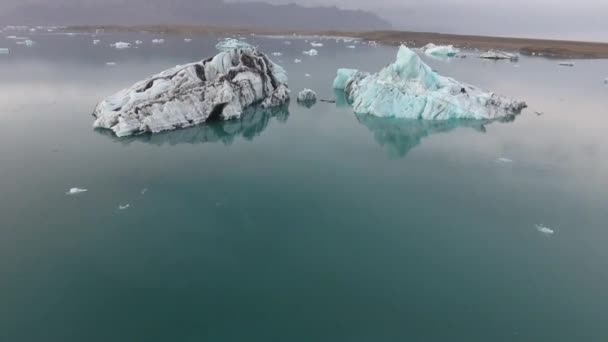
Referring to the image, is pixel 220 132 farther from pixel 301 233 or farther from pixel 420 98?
pixel 420 98

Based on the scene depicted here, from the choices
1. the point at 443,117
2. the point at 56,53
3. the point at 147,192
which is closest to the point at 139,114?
the point at 147,192

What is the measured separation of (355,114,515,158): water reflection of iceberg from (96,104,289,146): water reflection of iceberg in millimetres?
5087

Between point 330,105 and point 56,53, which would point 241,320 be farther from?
point 56,53

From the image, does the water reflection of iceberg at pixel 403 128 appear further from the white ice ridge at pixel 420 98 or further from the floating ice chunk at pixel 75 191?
the floating ice chunk at pixel 75 191

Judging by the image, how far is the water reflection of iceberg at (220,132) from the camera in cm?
1839

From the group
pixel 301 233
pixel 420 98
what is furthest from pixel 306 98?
pixel 301 233

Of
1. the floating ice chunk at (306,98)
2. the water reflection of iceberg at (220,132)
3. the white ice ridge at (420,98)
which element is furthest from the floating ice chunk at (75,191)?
the floating ice chunk at (306,98)

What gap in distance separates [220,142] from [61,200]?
25.1ft

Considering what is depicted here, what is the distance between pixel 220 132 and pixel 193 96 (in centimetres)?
245

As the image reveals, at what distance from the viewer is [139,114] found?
1911 centimetres

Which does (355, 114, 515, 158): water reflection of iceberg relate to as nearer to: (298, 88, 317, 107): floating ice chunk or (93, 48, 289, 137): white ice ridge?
(298, 88, 317, 107): floating ice chunk

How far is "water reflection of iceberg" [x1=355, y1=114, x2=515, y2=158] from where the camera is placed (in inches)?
749

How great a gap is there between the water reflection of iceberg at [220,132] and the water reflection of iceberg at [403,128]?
5.09m

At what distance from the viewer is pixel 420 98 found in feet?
76.2
